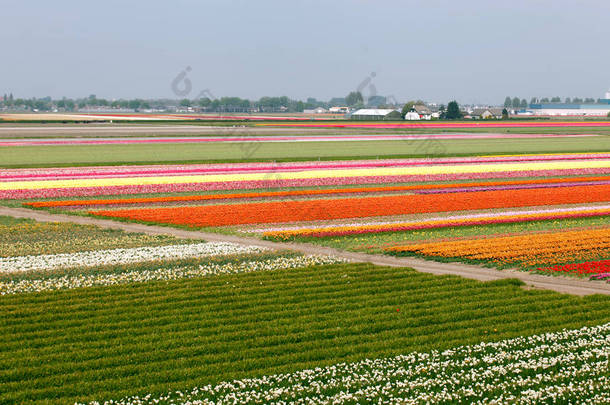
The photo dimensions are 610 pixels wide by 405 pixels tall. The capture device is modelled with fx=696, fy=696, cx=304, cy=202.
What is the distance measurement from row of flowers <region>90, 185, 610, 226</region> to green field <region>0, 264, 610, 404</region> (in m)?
11.5

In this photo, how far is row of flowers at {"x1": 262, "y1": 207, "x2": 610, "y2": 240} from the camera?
30.7 meters

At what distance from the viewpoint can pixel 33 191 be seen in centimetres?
4222

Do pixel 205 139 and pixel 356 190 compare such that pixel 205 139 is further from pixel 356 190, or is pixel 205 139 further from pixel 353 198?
pixel 353 198

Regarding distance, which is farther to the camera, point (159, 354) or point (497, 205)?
point (497, 205)

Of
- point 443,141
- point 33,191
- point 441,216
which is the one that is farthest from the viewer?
point 443,141

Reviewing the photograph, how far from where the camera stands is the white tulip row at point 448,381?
13.8 metres

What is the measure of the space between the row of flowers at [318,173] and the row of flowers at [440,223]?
17216 millimetres

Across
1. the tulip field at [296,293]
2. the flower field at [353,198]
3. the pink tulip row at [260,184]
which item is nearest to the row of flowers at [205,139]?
the flower field at [353,198]

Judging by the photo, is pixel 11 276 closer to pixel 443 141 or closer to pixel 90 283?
pixel 90 283

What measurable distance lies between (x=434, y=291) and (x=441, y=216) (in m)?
14.7

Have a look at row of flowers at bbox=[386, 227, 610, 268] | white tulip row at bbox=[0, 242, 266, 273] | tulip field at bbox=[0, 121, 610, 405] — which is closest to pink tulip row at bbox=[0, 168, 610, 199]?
tulip field at bbox=[0, 121, 610, 405]

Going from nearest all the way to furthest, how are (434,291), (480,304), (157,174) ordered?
(480,304) < (434,291) < (157,174)

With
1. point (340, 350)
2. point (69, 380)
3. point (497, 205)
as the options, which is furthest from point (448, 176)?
point (69, 380)

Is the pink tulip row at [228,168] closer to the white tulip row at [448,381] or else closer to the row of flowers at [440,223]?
the row of flowers at [440,223]
